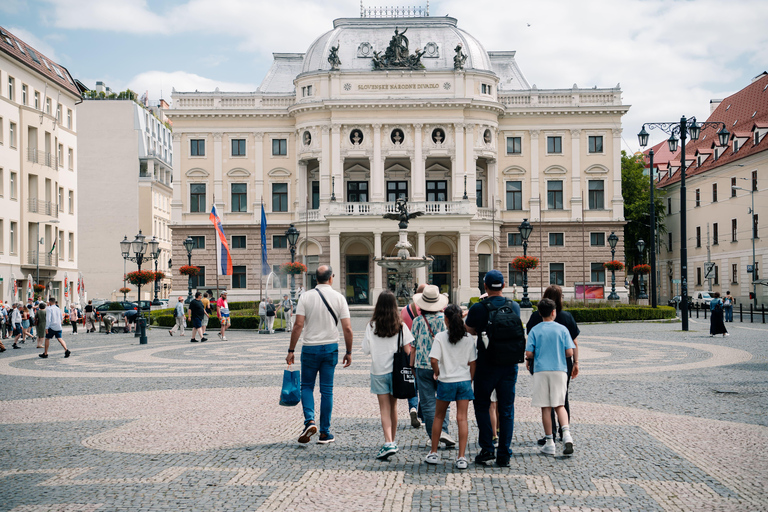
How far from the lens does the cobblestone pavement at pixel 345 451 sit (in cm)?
755

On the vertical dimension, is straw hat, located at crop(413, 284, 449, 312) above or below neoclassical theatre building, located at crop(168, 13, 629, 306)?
below

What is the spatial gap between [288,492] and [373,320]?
275cm

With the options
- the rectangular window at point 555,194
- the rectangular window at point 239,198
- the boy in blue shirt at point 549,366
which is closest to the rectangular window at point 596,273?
the rectangular window at point 555,194

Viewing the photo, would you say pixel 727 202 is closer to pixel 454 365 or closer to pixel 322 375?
pixel 322 375

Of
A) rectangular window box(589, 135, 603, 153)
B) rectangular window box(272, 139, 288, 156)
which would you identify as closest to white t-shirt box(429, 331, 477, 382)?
rectangular window box(272, 139, 288, 156)

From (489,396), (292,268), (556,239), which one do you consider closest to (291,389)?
(489,396)

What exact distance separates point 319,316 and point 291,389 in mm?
982

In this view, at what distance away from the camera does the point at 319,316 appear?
33.2 feet

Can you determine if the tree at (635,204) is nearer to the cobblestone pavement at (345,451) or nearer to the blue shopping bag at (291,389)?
the cobblestone pavement at (345,451)

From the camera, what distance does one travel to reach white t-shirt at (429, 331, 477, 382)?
899cm

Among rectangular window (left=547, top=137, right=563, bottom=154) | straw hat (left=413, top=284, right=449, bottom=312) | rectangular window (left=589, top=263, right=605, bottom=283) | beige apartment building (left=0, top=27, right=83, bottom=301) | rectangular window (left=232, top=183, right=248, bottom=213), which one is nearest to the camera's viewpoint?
straw hat (left=413, top=284, right=449, bottom=312)

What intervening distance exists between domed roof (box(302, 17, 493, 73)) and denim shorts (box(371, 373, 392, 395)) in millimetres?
52877

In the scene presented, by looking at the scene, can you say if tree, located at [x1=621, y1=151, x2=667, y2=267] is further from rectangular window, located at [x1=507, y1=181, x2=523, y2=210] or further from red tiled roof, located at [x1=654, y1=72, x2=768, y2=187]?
rectangular window, located at [x1=507, y1=181, x2=523, y2=210]

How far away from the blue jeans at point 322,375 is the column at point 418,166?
48874 millimetres
